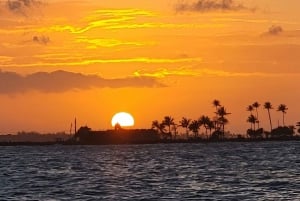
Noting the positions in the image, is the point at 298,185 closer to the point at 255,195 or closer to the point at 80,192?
the point at 255,195

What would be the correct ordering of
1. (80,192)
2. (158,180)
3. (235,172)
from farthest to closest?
1. (235,172)
2. (158,180)
3. (80,192)

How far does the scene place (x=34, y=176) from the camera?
325ft

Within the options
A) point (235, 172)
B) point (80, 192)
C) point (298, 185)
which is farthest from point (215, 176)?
point (80, 192)

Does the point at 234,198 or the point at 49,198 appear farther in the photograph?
the point at 49,198

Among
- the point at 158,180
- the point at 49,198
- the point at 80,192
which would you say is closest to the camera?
the point at 49,198

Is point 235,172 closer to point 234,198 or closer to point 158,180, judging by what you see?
point 158,180

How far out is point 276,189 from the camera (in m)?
69.2

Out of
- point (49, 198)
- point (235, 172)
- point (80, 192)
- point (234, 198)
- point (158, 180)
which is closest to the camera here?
point (234, 198)

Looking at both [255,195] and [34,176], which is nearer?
[255,195]

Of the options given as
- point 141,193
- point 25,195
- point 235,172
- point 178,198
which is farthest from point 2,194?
point 235,172

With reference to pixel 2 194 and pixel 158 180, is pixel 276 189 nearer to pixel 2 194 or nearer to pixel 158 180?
pixel 158 180

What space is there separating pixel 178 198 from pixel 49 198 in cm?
1183

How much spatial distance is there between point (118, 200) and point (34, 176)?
38.3 m

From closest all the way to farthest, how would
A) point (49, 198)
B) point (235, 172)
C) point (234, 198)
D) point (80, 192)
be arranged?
point (234, 198) → point (49, 198) → point (80, 192) → point (235, 172)
